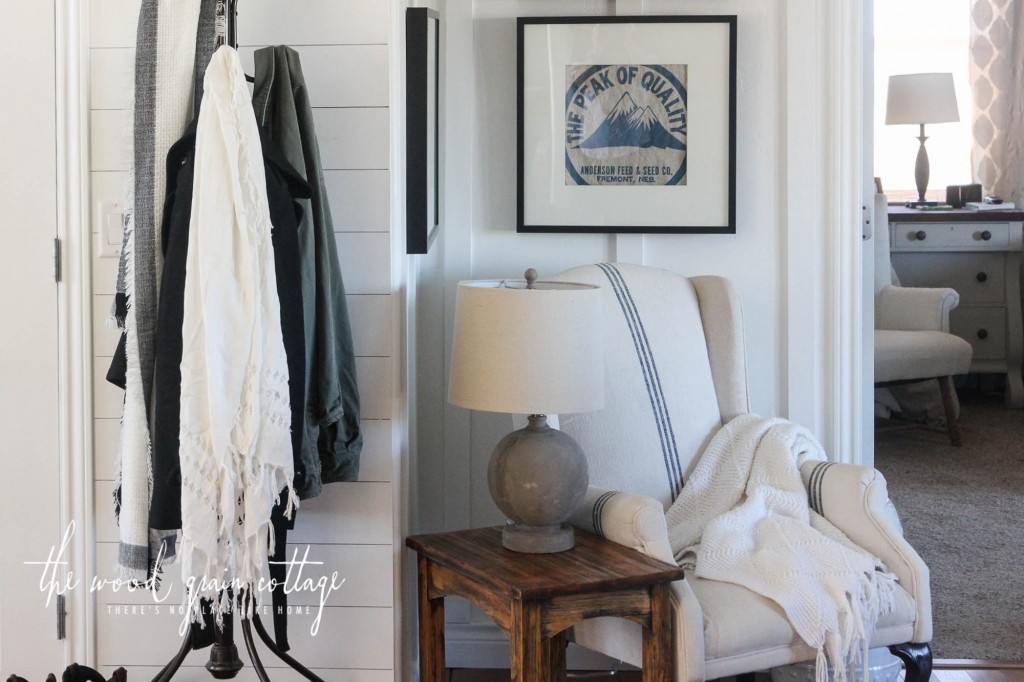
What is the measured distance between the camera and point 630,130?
2416mm

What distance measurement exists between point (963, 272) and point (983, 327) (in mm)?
293

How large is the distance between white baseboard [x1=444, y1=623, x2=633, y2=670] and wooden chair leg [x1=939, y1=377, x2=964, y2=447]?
2488 millimetres

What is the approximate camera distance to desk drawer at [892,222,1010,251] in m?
4.91

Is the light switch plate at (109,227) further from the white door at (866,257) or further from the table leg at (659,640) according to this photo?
the white door at (866,257)

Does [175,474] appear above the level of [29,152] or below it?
below

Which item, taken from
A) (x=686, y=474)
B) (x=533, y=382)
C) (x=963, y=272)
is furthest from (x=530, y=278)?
(x=963, y=272)

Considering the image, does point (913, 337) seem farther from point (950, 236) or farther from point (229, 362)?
point (229, 362)

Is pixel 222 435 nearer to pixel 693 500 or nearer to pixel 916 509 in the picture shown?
pixel 693 500

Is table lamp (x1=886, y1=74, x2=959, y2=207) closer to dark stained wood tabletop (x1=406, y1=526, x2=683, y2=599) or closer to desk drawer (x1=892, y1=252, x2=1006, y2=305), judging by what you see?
desk drawer (x1=892, y1=252, x2=1006, y2=305)

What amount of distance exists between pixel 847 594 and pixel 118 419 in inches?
54.3

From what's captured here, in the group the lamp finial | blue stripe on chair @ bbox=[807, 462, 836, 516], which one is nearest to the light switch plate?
the lamp finial

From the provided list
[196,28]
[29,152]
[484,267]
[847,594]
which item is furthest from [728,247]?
[29,152]

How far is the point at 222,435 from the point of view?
154 centimetres

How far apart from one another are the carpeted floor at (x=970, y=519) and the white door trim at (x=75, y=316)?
6.49ft
